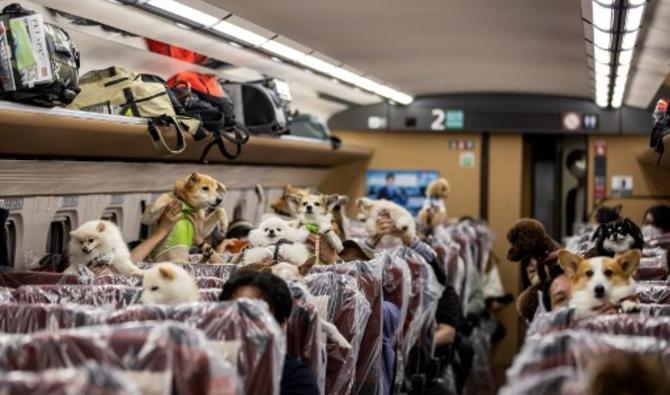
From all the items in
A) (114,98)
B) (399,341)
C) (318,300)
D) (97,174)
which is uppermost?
(114,98)

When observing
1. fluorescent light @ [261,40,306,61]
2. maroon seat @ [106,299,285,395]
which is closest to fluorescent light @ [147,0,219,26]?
fluorescent light @ [261,40,306,61]

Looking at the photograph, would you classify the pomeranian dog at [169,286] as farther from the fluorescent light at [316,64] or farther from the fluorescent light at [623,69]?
the fluorescent light at [623,69]

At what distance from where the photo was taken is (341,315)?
4.55 meters

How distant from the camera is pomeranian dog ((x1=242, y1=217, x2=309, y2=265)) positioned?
5117mm

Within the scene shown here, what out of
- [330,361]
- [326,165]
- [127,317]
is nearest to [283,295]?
[127,317]

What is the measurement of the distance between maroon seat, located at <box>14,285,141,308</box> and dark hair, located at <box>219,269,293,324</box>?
38 cm

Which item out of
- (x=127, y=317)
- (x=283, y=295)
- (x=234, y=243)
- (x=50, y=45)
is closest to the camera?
(x=127, y=317)

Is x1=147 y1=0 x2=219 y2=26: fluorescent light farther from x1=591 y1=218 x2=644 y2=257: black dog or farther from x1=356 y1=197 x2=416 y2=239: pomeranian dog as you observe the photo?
x1=591 y1=218 x2=644 y2=257: black dog

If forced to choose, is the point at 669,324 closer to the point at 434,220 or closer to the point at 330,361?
the point at 330,361

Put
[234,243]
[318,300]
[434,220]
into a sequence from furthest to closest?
1. [434,220]
2. [234,243]
3. [318,300]

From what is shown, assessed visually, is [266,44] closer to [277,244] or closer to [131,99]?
[131,99]

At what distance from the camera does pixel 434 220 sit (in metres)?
9.01

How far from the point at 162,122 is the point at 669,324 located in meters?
3.37

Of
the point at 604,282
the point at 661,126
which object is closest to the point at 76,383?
the point at 604,282
